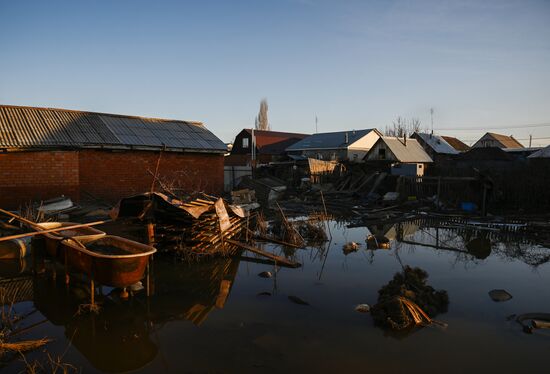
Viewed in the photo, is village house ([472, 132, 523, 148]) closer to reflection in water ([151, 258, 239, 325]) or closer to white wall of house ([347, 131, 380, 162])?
white wall of house ([347, 131, 380, 162])

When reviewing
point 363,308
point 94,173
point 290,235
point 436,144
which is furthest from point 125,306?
point 436,144

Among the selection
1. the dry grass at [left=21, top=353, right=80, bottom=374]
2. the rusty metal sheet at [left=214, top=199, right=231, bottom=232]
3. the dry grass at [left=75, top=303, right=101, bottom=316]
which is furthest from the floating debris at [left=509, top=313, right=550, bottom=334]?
the dry grass at [left=75, top=303, right=101, bottom=316]

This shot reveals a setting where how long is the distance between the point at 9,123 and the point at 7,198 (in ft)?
10.4

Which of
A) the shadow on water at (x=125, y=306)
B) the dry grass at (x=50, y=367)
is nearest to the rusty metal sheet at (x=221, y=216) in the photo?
the shadow on water at (x=125, y=306)

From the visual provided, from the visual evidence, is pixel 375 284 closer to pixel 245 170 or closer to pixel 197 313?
pixel 197 313

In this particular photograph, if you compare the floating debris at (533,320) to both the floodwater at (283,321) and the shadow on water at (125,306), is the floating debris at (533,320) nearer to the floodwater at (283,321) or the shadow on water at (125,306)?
the floodwater at (283,321)

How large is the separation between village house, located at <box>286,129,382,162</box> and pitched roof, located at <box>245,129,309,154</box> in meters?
2.90

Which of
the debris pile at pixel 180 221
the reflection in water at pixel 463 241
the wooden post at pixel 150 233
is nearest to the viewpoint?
the wooden post at pixel 150 233

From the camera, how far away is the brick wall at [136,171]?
16141 mm

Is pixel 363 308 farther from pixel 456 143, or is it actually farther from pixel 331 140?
pixel 456 143

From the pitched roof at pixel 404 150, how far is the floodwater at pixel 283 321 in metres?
21.8

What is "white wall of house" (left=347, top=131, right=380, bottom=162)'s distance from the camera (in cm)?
3869

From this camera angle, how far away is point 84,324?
588 cm

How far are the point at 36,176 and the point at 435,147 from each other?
126 feet
